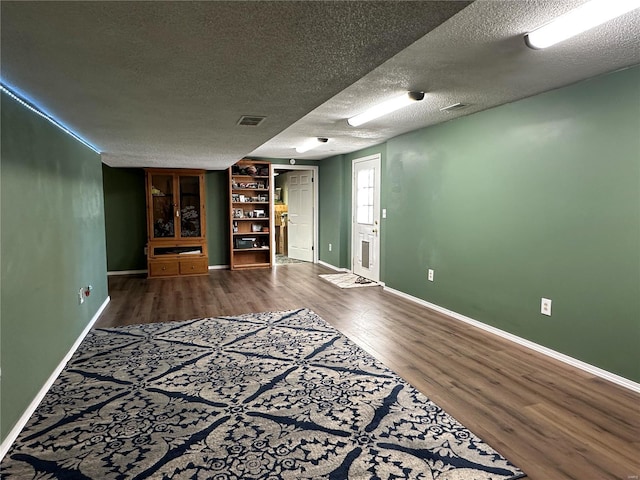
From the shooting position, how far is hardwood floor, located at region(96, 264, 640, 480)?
79.4 inches

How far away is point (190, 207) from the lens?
7000mm

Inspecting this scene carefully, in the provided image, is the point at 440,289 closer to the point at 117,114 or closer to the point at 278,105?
the point at 278,105

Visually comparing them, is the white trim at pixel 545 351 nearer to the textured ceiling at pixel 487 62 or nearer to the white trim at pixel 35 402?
the textured ceiling at pixel 487 62

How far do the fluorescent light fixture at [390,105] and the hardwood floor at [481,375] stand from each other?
207cm

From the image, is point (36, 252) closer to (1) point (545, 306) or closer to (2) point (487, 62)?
(2) point (487, 62)

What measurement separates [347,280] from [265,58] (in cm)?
486

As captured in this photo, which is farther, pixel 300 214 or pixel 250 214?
pixel 300 214

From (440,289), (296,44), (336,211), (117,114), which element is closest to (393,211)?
(440,289)

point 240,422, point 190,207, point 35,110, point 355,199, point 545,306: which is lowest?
point 240,422

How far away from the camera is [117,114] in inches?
112

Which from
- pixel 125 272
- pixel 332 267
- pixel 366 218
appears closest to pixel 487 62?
pixel 366 218

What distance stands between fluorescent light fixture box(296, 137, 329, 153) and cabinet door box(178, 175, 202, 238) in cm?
200

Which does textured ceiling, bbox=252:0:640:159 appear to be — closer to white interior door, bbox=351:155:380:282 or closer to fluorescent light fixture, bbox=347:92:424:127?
Answer: fluorescent light fixture, bbox=347:92:424:127

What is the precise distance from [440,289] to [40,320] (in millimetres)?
3783
